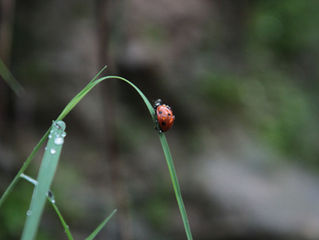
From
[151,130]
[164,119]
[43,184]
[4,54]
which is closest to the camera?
[43,184]

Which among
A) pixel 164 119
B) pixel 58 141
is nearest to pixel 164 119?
pixel 164 119

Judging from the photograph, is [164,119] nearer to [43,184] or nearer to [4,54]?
[43,184]

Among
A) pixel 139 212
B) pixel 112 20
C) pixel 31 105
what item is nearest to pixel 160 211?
pixel 139 212

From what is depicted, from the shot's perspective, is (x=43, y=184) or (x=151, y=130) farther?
(x=151, y=130)

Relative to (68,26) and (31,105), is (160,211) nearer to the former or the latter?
(31,105)

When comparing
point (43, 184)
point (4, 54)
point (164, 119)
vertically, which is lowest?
point (43, 184)

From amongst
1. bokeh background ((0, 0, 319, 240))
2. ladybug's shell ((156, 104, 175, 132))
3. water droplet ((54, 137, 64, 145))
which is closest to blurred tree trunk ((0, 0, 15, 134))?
bokeh background ((0, 0, 319, 240))

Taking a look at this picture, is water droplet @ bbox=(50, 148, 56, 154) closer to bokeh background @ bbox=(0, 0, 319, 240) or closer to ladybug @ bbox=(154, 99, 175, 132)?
ladybug @ bbox=(154, 99, 175, 132)
